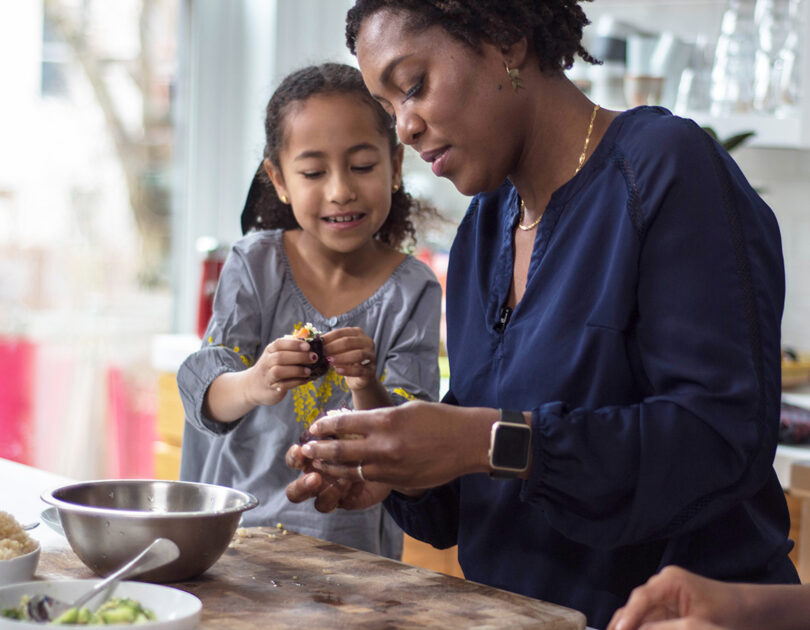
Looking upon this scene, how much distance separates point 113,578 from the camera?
1.02m

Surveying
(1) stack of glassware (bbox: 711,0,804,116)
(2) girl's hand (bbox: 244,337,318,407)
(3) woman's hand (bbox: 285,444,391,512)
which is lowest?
(3) woman's hand (bbox: 285,444,391,512)

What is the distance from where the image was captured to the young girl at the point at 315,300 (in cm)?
177

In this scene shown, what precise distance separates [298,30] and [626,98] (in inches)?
52.7

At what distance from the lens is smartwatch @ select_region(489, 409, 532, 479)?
3.62 feet

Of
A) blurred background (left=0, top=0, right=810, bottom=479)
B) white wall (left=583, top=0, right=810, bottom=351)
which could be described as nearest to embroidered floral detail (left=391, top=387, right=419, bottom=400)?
blurred background (left=0, top=0, right=810, bottom=479)

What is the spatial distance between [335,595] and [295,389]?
2.26ft

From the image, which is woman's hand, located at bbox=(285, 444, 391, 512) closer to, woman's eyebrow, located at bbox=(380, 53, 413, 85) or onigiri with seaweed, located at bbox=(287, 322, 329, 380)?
onigiri with seaweed, located at bbox=(287, 322, 329, 380)

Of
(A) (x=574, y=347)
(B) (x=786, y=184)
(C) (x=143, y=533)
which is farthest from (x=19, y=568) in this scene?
(B) (x=786, y=184)

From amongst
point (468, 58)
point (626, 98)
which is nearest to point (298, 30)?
point (626, 98)

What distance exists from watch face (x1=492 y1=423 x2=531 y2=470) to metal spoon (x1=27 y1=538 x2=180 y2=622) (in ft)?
1.13

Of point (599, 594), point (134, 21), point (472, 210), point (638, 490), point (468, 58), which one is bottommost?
point (599, 594)

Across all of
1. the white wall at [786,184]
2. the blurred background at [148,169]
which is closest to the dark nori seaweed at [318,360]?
the blurred background at [148,169]

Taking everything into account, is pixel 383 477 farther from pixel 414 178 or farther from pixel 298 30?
pixel 298 30

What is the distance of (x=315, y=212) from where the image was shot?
1.87m
